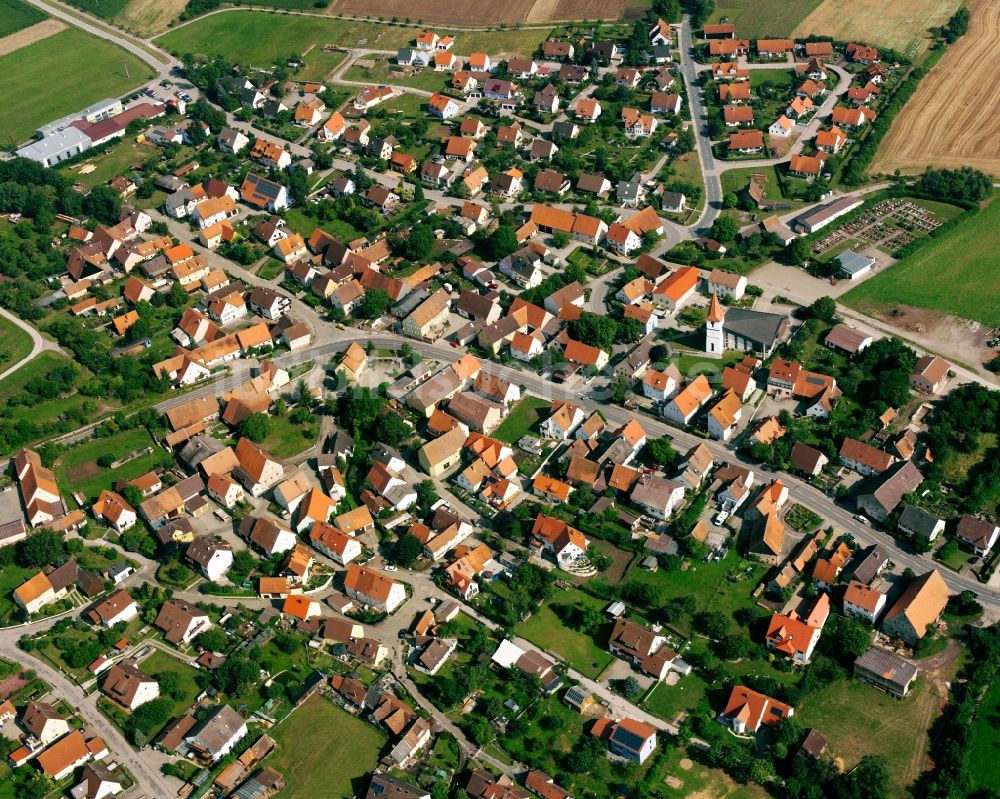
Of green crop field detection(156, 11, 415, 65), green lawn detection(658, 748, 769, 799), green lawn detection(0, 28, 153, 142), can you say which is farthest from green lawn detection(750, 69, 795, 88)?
green lawn detection(658, 748, 769, 799)

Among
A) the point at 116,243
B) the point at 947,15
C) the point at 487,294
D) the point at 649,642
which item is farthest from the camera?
the point at 947,15

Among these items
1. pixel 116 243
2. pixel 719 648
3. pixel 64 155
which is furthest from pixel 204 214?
pixel 719 648

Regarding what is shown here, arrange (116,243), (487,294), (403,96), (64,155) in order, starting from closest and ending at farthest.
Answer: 1. (487,294)
2. (116,243)
3. (64,155)
4. (403,96)

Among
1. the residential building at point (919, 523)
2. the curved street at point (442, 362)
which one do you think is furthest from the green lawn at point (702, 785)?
the residential building at point (919, 523)

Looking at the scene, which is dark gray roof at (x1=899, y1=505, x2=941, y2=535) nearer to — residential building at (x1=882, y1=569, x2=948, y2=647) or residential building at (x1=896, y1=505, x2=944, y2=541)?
residential building at (x1=896, y1=505, x2=944, y2=541)

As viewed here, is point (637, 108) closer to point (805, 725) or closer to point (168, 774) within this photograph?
point (805, 725)

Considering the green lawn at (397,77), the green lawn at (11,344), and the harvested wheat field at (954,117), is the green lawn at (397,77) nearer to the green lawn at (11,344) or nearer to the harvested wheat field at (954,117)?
the harvested wheat field at (954,117)

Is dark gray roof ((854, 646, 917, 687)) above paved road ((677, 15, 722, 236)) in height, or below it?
below
